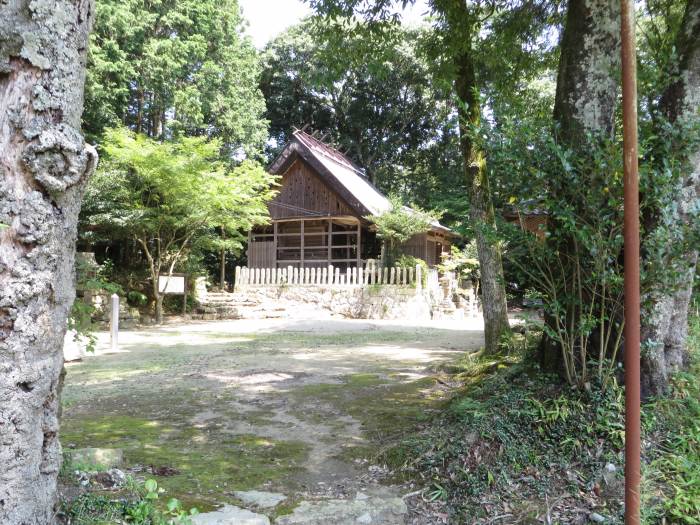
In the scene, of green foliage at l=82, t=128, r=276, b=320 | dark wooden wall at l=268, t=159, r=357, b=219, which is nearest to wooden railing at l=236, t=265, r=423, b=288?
dark wooden wall at l=268, t=159, r=357, b=219

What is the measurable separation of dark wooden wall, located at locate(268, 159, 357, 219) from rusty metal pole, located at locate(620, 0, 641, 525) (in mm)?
17267

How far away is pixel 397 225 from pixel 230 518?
50.5 feet

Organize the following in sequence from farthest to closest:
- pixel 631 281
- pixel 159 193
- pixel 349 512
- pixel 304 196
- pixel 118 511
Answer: pixel 304 196, pixel 159 193, pixel 349 512, pixel 118 511, pixel 631 281

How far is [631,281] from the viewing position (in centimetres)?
195

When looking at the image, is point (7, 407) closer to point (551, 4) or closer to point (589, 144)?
point (589, 144)

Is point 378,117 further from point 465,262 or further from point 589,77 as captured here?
point 589,77

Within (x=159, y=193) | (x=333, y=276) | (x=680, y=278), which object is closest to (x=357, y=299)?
(x=333, y=276)

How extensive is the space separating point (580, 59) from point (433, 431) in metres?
2.84

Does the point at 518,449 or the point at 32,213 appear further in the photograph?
the point at 518,449

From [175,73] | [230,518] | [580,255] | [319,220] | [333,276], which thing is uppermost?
[175,73]

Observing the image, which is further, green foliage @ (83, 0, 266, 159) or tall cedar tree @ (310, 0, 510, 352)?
green foliage @ (83, 0, 266, 159)

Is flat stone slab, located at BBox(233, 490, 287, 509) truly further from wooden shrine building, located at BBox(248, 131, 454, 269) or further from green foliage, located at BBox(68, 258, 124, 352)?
wooden shrine building, located at BBox(248, 131, 454, 269)

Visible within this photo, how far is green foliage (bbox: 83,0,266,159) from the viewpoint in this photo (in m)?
17.5

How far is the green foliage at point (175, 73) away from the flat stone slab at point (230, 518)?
15771mm
